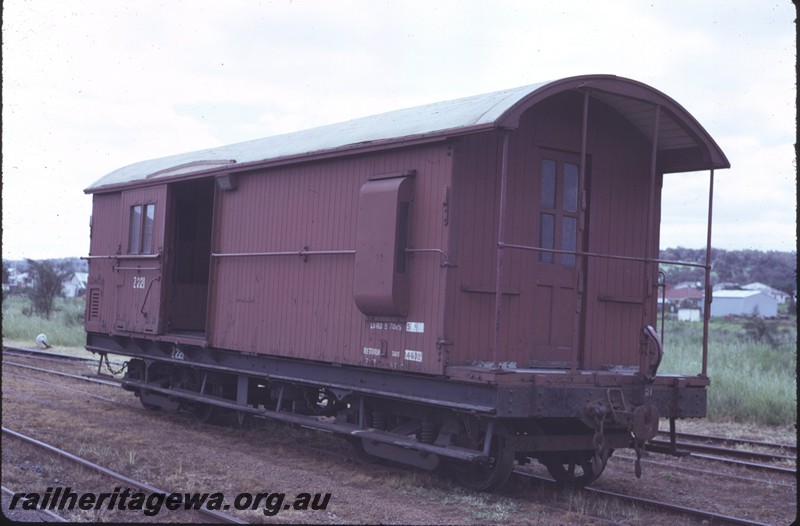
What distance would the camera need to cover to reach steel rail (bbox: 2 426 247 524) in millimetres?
6935

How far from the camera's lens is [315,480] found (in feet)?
29.0

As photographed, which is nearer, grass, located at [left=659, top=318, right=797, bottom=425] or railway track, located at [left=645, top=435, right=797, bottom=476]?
railway track, located at [left=645, top=435, right=797, bottom=476]

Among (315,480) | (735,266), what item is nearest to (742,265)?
(735,266)

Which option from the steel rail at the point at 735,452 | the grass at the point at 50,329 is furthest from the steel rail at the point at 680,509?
the grass at the point at 50,329

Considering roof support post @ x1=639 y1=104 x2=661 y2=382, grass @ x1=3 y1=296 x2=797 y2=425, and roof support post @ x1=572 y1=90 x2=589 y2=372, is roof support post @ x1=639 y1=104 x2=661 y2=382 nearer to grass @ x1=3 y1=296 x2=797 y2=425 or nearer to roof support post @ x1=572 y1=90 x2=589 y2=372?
roof support post @ x1=572 y1=90 x2=589 y2=372

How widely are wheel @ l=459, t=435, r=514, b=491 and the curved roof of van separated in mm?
3085

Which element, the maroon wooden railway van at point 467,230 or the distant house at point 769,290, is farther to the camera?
the distant house at point 769,290

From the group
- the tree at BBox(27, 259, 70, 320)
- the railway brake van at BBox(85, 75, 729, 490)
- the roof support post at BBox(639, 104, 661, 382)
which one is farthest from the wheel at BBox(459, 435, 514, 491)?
the tree at BBox(27, 259, 70, 320)

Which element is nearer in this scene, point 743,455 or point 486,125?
point 486,125

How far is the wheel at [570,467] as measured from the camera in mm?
8984

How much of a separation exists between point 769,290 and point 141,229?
207 ft

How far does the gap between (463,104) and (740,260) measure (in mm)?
76379

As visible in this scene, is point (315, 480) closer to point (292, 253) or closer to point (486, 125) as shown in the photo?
point (292, 253)

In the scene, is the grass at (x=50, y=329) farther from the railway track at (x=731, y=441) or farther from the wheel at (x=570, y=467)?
the wheel at (x=570, y=467)
